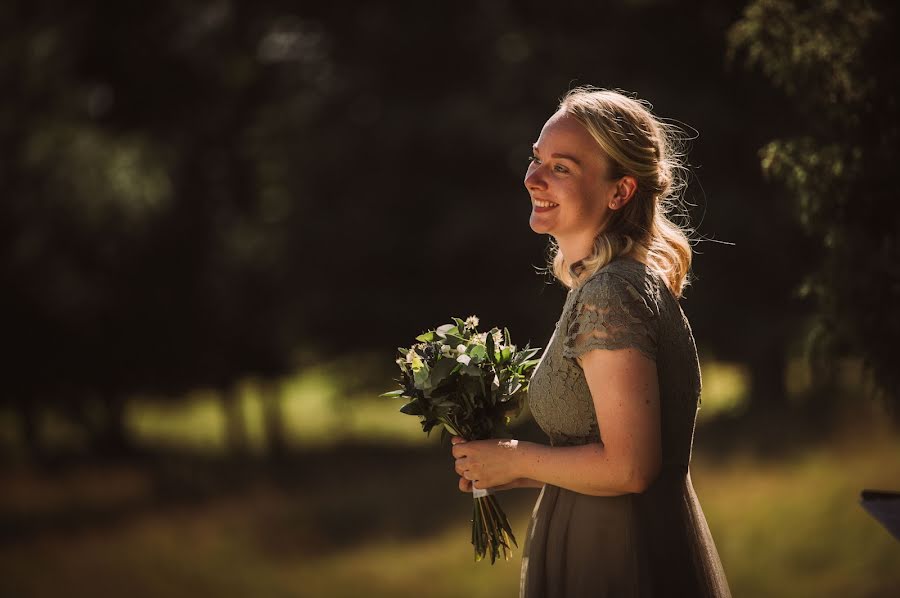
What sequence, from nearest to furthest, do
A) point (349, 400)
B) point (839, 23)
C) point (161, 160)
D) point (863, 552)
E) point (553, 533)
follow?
point (553, 533) → point (839, 23) → point (863, 552) → point (161, 160) → point (349, 400)

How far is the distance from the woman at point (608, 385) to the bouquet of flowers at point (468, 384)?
14 centimetres

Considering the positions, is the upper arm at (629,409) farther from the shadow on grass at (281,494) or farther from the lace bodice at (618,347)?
the shadow on grass at (281,494)

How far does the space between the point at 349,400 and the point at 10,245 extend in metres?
7.36

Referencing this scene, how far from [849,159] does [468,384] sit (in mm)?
2564

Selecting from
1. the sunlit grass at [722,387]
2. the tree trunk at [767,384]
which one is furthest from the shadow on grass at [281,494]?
the sunlit grass at [722,387]

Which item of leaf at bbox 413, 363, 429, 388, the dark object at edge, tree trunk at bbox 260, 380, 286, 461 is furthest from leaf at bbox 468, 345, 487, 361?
tree trunk at bbox 260, 380, 286, 461

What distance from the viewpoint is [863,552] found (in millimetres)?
8758

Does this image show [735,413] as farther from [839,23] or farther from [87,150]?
[839,23]

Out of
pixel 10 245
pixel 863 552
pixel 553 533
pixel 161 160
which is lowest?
pixel 863 552

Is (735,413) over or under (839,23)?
under

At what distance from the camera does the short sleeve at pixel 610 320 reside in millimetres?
2586

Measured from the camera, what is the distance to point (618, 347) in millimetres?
2576

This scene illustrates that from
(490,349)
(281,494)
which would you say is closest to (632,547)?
(490,349)

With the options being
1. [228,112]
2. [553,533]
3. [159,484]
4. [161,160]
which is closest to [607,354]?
[553,533]
